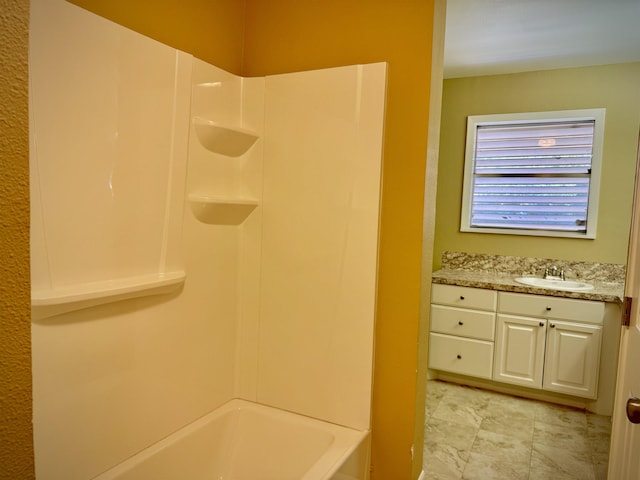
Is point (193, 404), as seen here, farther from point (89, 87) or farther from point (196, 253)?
point (89, 87)

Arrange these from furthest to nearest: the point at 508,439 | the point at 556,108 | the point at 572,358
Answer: the point at 556,108 → the point at 572,358 → the point at 508,439

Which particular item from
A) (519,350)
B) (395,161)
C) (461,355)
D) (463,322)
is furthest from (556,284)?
(395,161)

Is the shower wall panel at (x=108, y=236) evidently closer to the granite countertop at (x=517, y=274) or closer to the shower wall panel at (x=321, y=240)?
the shower wall panel at (x=321, y=240)

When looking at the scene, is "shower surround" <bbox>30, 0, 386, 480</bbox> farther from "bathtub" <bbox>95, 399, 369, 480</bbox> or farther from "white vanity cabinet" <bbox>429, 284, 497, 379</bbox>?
"white vanity cabinet" <bbox>429, 284, 497, 379</bbox>

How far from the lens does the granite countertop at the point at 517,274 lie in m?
3.01

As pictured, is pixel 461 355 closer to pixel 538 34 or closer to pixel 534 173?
pixel 534 173

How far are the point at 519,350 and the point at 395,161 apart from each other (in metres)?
2.10

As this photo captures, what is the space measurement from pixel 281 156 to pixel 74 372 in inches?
45.3

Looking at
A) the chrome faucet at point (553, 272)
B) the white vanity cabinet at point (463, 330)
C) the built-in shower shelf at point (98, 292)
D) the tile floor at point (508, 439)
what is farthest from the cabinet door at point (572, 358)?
the built-in shower shelf at point (98, 292)

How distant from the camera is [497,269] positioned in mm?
3645

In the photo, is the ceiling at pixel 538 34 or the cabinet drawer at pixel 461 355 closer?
the ceiling at pixel 538 34

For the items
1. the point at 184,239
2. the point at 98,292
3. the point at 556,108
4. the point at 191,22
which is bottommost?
the point at 98,292

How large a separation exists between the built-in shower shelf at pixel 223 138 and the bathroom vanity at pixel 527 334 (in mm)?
2036

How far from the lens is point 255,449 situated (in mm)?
1932
